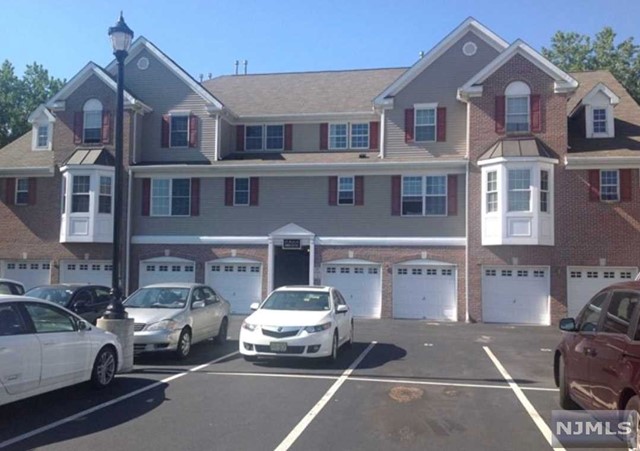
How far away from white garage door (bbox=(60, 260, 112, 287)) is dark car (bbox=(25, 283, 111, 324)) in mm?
9994

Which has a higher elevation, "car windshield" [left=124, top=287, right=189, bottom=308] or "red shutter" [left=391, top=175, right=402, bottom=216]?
"red shutter" [left=391, top=175, right=402, bottom=216]

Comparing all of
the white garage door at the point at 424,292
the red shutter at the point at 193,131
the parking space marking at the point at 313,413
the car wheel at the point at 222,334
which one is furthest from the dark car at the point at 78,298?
the white garage door at the point at 424,292

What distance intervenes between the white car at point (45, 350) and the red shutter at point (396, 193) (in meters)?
14.5

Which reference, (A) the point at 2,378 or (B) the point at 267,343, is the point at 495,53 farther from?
(A) the point at 2,378

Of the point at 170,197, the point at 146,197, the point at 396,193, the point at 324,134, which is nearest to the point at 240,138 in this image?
the point at 324,134

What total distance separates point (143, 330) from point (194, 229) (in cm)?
1243

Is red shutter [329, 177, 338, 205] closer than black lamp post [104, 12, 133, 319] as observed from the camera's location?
No

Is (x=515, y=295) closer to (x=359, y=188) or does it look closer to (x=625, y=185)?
(x=625, y=185)

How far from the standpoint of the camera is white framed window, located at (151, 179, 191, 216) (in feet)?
78.8

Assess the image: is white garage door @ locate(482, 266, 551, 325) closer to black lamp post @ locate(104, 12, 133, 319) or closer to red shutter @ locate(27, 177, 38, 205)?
black lamp post @ locate(104, 12, 133, 319)

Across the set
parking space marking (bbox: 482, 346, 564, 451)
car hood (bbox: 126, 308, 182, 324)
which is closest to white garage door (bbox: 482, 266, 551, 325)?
parking space marking (bbox: 482, 346, 564, 451)

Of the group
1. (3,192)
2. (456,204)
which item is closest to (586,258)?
(456,204)

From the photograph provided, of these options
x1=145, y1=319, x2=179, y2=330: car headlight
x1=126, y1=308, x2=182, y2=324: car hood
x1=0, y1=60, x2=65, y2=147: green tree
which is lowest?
x1=145, y1=319, x2=179, y2=330: car headlight

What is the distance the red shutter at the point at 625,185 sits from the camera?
20594mm
